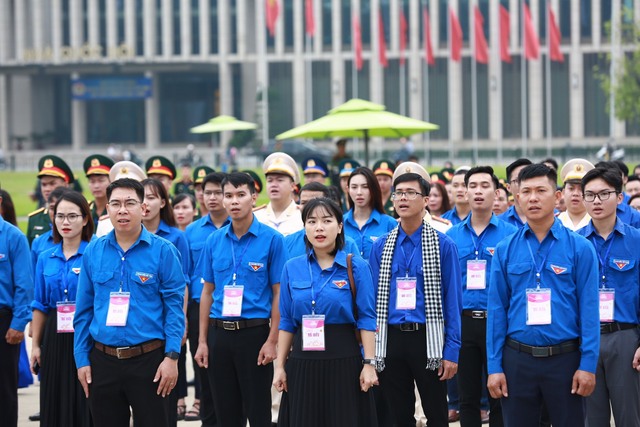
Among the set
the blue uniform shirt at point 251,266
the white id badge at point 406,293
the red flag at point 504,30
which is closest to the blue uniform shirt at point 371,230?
the blue uniform shirt at point 251,266

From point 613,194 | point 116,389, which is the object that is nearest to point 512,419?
point 613,194

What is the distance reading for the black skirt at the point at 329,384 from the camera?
646 centimetres

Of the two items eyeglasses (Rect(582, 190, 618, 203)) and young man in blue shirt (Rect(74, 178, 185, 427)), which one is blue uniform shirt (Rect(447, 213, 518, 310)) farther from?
young man in blue shirt (Rect(74, 178, 185, 427))

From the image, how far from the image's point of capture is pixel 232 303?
7.63m

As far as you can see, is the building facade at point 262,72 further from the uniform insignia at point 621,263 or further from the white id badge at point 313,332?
the white id badge at point 313,332

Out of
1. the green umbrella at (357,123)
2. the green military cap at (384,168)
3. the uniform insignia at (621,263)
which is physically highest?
the green umbrella at (357,123)

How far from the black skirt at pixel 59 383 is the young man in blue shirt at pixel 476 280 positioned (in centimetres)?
281

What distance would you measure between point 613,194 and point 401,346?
5.66 feet

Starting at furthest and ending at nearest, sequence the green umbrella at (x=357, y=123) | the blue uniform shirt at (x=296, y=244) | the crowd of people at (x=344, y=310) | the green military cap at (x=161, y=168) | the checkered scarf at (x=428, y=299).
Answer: the green umbrella at (x=357, y=123)
the green military cap at (x=161, y=168)
the blue uniform shirt at (x=296, y=244)
the checkered scarf at (x=428, y=299)
the crowd of people at (x=344, y=310)

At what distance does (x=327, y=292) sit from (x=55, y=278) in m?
2.32

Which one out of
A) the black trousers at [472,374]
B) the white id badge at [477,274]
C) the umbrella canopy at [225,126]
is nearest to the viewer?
the black trousers at [472,374]

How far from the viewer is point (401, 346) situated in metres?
7.07

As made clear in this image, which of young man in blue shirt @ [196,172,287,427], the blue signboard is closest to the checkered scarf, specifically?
young man in blue shirt @ [196,172,287,427]

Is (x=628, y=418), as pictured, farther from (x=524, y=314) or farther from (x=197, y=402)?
(x=197, y=402)
